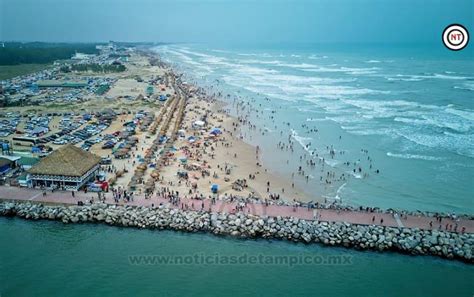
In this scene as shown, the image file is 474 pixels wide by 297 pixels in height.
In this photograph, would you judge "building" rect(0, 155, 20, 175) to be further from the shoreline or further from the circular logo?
the circular logo

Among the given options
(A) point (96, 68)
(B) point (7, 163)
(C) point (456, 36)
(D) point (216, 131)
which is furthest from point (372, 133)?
(A) point (96, 68)

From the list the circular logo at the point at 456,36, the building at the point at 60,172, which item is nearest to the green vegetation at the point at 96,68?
the building at the point at 60,172

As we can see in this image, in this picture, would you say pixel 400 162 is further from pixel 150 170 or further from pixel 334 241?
pixel 150 170

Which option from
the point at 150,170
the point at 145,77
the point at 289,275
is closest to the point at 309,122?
the point at 150,170

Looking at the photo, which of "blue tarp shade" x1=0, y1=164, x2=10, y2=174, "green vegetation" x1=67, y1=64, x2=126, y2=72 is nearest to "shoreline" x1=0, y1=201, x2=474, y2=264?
"blue tarp shade" x1=0, y1=164, x2=10, y2=174

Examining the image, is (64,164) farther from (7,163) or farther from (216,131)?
(216,131)

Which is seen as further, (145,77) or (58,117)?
(145,77)
